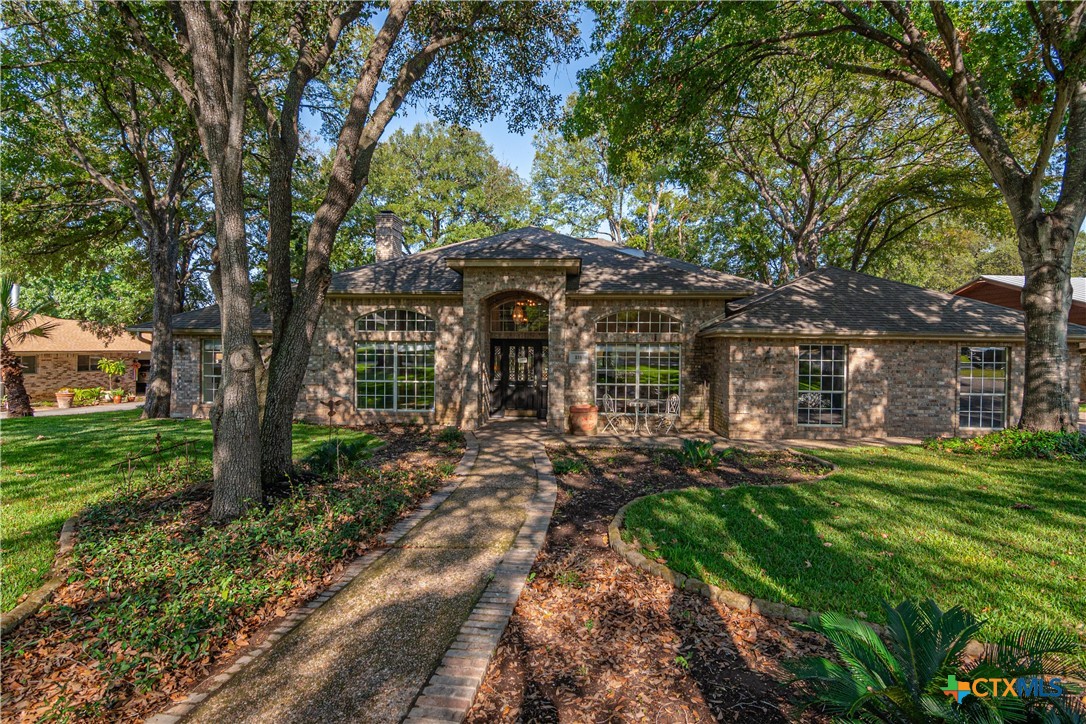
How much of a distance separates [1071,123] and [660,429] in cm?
1090

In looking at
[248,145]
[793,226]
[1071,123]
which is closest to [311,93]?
[248,145]

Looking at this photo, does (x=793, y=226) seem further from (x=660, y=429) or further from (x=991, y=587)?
(x=991, y=587)

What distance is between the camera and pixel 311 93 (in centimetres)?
962

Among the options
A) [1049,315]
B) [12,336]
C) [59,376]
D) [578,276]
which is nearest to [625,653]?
[578,276]

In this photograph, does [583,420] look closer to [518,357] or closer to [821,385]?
[518,357]

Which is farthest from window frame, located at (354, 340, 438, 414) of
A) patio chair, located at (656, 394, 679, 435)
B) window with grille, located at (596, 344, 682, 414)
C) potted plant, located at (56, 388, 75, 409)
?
potted plant, located at (56, 388, 75, 409)

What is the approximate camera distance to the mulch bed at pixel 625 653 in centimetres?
254

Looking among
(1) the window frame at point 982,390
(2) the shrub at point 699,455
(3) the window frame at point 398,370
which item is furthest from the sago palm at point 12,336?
(1) the window frame at point 982,390

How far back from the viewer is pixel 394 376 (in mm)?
12898

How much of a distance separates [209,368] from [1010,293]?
112 feet

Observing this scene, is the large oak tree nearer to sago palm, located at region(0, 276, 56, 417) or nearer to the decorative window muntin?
the decorative window muntin

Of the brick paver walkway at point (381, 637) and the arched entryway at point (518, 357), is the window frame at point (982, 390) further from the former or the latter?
the brick paver walkway at point (381, 637)

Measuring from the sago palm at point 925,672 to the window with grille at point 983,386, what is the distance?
12.2 m

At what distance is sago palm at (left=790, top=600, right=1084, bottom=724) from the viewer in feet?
6.14
